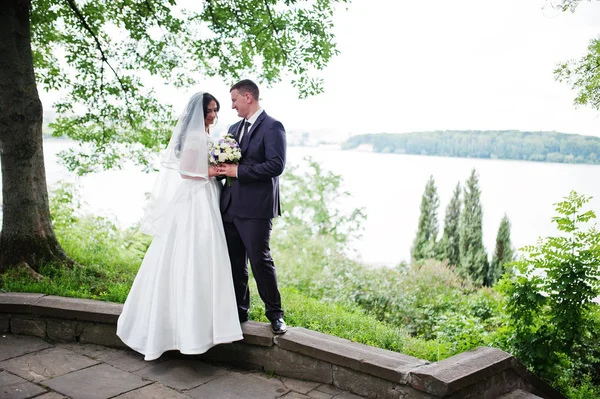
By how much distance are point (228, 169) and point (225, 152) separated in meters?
0.13

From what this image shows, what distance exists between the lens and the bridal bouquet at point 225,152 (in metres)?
3.73

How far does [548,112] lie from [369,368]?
343 inches

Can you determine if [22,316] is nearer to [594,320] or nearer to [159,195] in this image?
[159,195]

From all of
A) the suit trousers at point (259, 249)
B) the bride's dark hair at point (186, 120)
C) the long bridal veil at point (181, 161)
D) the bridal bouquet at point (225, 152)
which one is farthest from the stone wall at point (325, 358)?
the bride's dark hair at point (186, 120)

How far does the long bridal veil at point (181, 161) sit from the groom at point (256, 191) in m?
0.20

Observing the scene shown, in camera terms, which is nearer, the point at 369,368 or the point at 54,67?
the point at 369,368

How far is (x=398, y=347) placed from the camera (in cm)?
388

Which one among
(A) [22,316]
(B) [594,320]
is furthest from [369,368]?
(A) [22,316]

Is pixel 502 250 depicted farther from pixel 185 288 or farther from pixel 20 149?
pixel 20 149

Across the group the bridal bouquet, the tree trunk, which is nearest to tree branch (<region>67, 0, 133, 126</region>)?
the tree trunk

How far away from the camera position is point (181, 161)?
3.79 meters

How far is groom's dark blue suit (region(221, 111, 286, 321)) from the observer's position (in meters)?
3.70

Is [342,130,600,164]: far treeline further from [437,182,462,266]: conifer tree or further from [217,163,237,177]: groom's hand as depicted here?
[217,163,237,177]: groom's hand

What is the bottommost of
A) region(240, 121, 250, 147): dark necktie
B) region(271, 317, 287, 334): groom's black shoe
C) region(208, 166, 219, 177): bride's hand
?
region(271, 317, 287, 334): groom's black shoe
